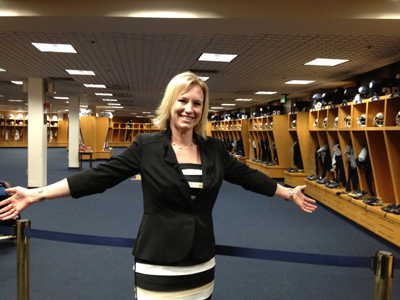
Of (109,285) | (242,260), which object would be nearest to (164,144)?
(109,285)

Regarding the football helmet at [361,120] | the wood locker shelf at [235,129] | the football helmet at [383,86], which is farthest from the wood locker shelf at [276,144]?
the football helmet at [383,86]

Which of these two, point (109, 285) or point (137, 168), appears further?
point (109, 285)

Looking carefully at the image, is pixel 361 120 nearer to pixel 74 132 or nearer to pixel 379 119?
pixel 379 119

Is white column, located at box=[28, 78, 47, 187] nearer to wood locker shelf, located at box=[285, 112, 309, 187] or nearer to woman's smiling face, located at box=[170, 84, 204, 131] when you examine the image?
wood locker shelf, located at box=[285, 112, 309, 187]

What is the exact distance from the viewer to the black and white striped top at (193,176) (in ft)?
4.60

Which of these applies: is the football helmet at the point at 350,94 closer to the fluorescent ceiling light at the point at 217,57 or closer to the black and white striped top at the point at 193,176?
the fluorescent ceiling light at the point at 217,57

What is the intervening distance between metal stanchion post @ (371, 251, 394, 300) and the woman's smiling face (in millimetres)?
1193

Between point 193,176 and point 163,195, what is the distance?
6.0 inches

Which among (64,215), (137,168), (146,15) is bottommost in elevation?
(64,215)

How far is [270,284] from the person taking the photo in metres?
3.26

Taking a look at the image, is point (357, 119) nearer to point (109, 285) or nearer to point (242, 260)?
point (242, 260)

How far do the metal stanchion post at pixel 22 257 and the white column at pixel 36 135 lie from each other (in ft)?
22.2

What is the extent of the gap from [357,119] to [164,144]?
5.49 m

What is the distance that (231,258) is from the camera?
3.95 metres
